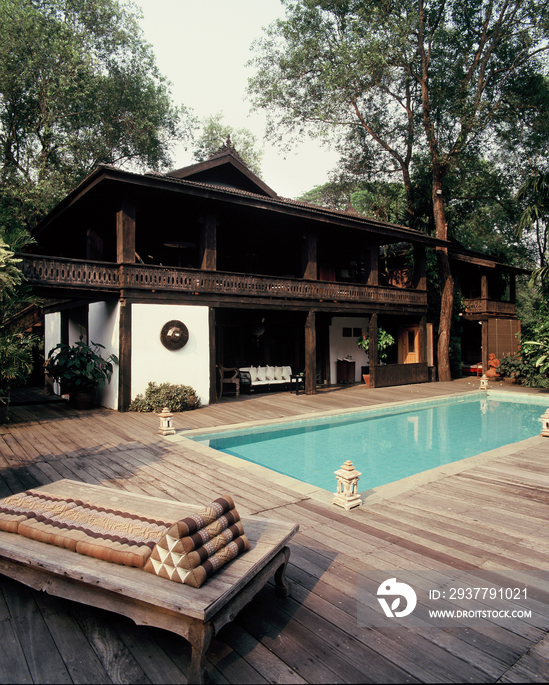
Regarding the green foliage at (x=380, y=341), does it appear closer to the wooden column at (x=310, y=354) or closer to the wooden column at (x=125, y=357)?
the wooden column at (x=310, y=354)

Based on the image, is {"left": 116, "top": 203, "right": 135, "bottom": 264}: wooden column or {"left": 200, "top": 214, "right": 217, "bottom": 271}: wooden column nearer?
{"left": 116, "top": 203, "right": 135, "bottom": 264}: wooden column

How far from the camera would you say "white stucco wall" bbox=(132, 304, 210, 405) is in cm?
1149

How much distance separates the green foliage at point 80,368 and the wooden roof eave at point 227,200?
14.7ft

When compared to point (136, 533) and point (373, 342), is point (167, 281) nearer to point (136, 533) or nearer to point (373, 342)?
point (373, 342)

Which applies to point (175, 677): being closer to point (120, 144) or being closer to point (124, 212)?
point (124, 212)

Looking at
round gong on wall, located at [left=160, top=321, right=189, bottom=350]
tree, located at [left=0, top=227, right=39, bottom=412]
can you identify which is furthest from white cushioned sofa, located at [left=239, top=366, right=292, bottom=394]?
tree, located at [left=0, top=227, right=39, bottom=412]

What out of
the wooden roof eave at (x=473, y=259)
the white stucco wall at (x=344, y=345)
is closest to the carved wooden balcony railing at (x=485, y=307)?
the wooden roof eave at (x=473, y=259)

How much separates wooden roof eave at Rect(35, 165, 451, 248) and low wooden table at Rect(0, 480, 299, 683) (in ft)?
31.9

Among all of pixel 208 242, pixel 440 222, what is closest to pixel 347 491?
pixel 208 242

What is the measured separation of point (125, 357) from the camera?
36.8ft

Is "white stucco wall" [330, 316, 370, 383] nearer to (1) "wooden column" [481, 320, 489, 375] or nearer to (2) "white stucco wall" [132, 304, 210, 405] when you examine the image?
(1) "wooden column" [481, 320, 489, 375]

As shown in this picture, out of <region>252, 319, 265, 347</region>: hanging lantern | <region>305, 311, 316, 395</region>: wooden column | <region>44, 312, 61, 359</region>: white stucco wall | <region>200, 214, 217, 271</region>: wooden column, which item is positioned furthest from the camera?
<region>252, 319, 265, 347</region>: hanging lantern

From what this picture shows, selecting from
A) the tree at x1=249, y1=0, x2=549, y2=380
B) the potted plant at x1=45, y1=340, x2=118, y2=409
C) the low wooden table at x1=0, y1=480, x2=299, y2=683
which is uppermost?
the tree at x1=249, y1=0, x2=549, y2=380

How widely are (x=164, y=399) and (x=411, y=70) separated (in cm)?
1901
